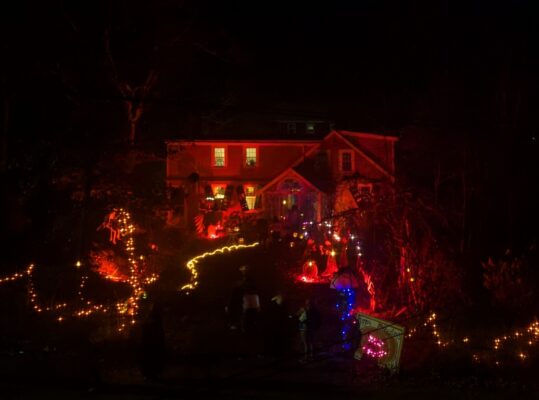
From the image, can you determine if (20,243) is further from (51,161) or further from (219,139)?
(219,139)

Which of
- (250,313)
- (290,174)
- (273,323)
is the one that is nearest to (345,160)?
(290,174)

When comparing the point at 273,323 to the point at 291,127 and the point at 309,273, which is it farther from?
the point at 291,127

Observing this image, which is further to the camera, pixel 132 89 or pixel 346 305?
pixel 132 89

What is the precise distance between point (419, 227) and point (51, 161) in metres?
12.8

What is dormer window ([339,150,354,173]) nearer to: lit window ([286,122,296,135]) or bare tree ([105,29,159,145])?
lit window ([286,122,296,135])

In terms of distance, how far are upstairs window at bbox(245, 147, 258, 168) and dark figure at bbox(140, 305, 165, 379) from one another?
69.9ft

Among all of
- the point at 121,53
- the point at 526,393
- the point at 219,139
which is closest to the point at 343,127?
the point at 219,139

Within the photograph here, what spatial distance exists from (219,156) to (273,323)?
65.3 feet

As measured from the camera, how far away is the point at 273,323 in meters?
14.6

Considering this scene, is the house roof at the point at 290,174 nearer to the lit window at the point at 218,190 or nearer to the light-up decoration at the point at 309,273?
the lit window at the point at 218,190

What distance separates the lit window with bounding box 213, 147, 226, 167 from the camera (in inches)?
→ 1319

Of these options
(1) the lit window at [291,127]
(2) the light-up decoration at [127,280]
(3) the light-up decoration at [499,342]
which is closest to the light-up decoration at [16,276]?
(2) the light-up decoration at [127,280]

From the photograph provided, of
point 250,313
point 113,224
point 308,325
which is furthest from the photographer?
point 113,224

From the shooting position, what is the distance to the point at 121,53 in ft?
83.5
